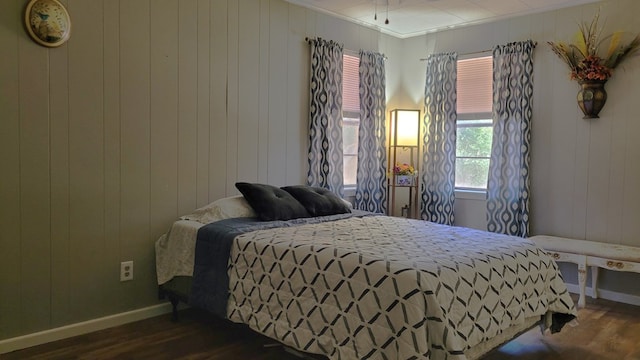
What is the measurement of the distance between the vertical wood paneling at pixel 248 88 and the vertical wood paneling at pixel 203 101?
0.99 feet

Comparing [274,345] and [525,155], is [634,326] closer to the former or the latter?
[525,155]

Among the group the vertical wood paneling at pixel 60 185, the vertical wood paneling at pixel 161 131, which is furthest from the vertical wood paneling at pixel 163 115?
the vertical wood paneling at pixel 60 185

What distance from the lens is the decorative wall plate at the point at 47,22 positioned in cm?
275

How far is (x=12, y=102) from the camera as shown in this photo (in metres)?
2.72

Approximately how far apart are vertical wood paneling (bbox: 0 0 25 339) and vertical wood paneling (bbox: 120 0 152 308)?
0.60 m

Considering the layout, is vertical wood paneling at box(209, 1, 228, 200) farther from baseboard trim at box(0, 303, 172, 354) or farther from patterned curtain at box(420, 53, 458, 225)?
patterned curtain at box(420, 53, 458, 225)

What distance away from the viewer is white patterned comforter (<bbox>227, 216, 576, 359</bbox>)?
199cm

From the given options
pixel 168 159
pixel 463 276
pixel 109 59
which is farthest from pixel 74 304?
pixel 463 276

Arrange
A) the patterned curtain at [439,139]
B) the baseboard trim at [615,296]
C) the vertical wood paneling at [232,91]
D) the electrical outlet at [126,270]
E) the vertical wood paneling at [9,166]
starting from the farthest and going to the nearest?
the patterned curtain at [439,139]
the baseboard trim at [615,296]
the vertical wood paneling at [232,91]
the electrical outlet at [126,270]
the vertical wood paneling at [9,166]

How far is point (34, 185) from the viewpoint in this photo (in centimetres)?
281

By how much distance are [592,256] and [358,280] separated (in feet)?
8.18

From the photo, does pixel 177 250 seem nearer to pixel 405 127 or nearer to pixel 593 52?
pixel 405 127

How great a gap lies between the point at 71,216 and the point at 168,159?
2.44 feet

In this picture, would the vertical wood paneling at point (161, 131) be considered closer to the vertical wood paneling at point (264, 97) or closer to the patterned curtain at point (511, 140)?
the vertical wood paneling at point (264, 97)
